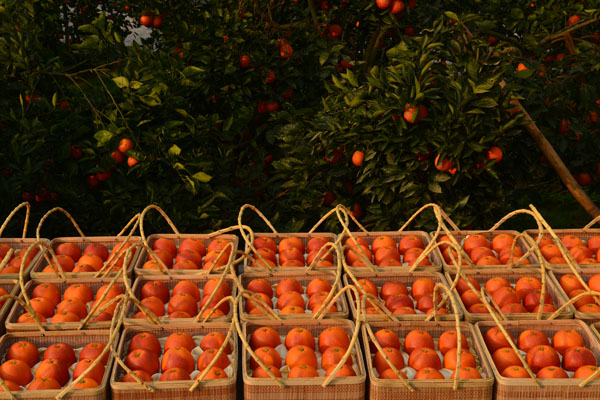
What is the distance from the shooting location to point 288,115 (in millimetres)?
4340

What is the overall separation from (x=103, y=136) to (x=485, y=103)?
2138mm

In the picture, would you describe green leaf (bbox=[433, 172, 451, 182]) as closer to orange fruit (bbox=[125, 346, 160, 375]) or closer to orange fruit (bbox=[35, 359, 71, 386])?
orange fruit (bbox=[125, 346, 160, 375])

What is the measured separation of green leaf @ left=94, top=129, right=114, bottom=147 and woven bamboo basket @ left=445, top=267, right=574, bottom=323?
2.08 meters

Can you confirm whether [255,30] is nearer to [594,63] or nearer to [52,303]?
[594,63]

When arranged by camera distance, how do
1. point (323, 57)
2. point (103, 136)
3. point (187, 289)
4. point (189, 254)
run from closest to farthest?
point (187, 289) < point (189, 254) < point (103, 136) < point (323, 57)

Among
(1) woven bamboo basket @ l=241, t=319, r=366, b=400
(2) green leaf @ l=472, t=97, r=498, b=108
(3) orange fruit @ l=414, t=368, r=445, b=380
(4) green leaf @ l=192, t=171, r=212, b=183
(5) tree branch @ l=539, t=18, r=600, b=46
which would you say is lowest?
(4) green leaf @ l=192, t=171, r=212, b=183

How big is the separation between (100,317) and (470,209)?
83.5 inches

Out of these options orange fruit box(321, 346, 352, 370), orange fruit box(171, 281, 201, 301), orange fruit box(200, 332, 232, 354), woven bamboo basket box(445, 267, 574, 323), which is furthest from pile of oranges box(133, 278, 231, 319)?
woven bamboo basket box(445, 267, 574, 323)

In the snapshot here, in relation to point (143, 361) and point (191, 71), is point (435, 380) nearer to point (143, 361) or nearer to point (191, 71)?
point (143, 361)

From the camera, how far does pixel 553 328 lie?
2340 millimetres

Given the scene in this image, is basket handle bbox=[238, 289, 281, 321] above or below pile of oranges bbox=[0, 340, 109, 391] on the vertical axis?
above

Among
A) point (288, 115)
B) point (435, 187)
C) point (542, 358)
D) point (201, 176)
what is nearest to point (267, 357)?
Result: point (542, 358)

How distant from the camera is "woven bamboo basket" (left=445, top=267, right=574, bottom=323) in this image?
7.89ft

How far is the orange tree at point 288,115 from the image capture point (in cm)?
344
